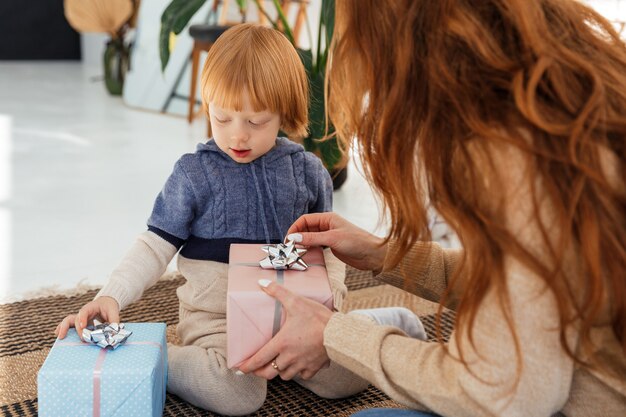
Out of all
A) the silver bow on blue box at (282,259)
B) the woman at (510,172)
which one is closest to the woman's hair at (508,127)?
the woman at (510,172)

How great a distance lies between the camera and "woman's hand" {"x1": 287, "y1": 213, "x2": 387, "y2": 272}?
1.16 metres

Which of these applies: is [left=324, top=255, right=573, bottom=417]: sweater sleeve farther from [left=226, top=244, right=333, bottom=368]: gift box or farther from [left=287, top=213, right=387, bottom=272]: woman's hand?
[left=287, top=213, right=387, bottom=272]: woman's hand

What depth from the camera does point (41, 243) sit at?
2.07 m

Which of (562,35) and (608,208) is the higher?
(562,35)

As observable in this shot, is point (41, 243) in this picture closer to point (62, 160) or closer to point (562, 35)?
point (62, 160)

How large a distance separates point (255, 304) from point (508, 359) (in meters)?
0.37

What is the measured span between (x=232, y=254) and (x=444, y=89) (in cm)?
50

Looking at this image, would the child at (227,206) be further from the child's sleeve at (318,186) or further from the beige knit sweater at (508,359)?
the beige knit sweater at (508,359)

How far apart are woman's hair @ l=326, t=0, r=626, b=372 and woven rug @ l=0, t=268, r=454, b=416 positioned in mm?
353

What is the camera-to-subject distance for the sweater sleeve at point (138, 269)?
119cm

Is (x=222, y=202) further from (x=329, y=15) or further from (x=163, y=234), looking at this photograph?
(x=329, y=15)

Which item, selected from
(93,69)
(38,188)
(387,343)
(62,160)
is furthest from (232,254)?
(93,69)

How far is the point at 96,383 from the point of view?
3.38 feet

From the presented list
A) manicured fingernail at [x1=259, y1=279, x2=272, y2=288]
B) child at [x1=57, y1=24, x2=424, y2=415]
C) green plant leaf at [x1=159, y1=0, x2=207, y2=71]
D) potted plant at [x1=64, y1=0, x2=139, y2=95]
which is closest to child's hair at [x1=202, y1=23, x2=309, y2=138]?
child at [x1=57, y1=24, x2=424, y2=415]
